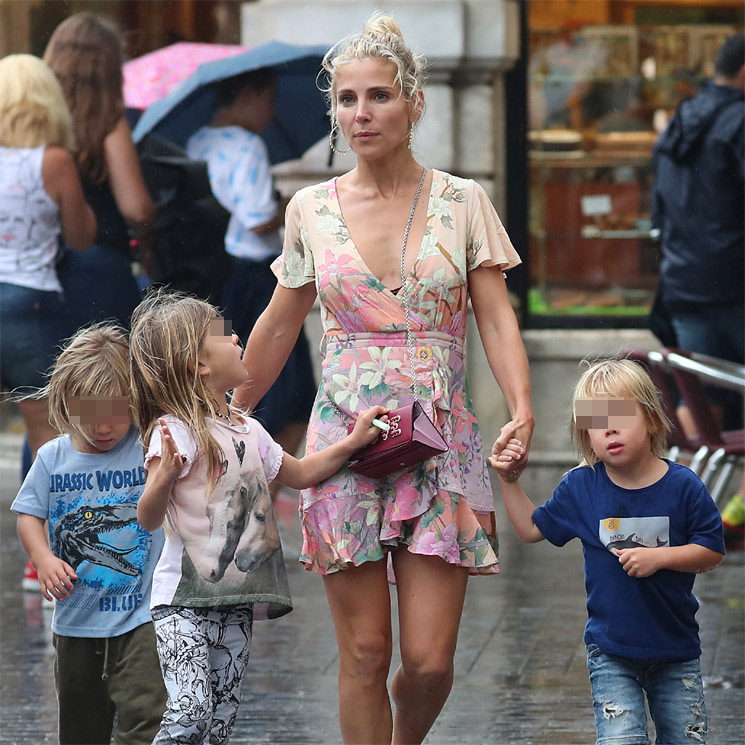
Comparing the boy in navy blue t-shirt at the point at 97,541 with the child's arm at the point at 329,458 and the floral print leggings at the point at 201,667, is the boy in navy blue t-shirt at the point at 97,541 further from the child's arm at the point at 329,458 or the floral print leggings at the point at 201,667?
the child's arm at the point at 329,458

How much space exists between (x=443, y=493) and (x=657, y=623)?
2.04ft

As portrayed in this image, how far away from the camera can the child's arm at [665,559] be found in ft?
12.0

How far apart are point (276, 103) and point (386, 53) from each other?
452 centimetres

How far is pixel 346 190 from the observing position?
13.4 feet

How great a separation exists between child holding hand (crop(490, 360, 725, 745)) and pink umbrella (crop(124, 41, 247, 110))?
606cm

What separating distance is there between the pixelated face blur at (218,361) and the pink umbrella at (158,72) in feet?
19.2

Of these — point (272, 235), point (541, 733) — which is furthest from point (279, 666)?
point (272, 235)

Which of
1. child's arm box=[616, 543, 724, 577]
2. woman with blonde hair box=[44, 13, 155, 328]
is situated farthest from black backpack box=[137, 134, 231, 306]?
child's arm box=[616, 543, 724, 577]

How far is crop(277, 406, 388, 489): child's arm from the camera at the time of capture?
3820mm

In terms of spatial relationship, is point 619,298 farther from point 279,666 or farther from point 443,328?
point 443,328

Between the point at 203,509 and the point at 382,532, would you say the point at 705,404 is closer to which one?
the point at 382,532

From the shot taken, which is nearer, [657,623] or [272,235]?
[657,623]

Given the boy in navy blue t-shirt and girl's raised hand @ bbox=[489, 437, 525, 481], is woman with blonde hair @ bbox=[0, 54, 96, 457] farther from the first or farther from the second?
girl's raised hand @ bbox=[489, 437, 525, 481]

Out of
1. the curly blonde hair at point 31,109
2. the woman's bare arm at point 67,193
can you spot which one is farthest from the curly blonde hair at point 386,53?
the curly blonde hair at point 31,109
